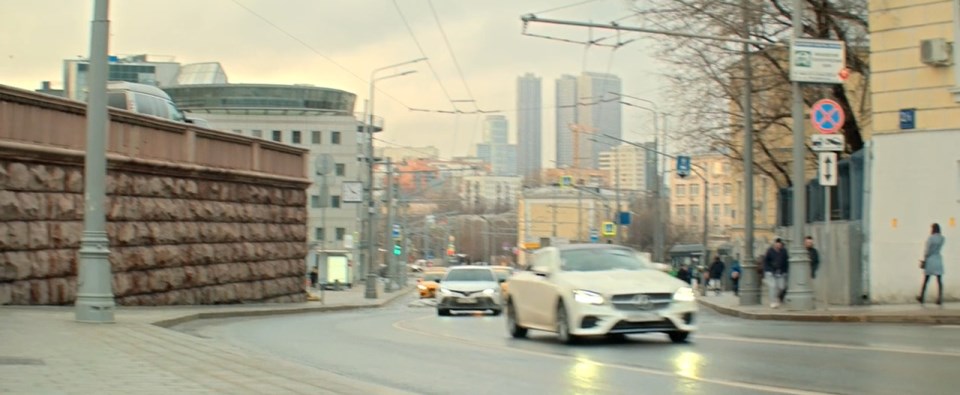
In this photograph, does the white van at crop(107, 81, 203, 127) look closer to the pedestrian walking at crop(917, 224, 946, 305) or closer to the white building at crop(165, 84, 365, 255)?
the pedestrian walking at crop(917, 224, 946, 305)

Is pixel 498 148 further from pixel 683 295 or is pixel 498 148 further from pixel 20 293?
pixel 683 295

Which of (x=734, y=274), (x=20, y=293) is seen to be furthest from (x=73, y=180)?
(x=734, y=274)

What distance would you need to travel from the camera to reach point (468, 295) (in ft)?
101

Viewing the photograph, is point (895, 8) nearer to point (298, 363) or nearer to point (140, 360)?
point (298, 363)

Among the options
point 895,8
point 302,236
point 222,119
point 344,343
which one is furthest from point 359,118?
point 344,343

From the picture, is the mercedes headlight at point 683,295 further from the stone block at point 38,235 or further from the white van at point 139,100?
the white van at point 139,100

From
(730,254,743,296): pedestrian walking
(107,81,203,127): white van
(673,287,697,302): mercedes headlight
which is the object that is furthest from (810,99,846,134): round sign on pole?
(730,254,743,296): pedestrian walking

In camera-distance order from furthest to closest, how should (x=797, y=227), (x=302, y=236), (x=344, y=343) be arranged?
(x=302, y=236) → (x=797, y=227) → (x=344, y=343)

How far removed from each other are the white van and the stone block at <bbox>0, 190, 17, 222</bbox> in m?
9.40

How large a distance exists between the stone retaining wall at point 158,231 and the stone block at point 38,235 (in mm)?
19

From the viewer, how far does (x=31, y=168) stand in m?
21.8

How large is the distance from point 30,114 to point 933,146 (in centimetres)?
1878

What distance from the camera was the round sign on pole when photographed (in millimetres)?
23531

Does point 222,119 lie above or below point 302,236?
above
